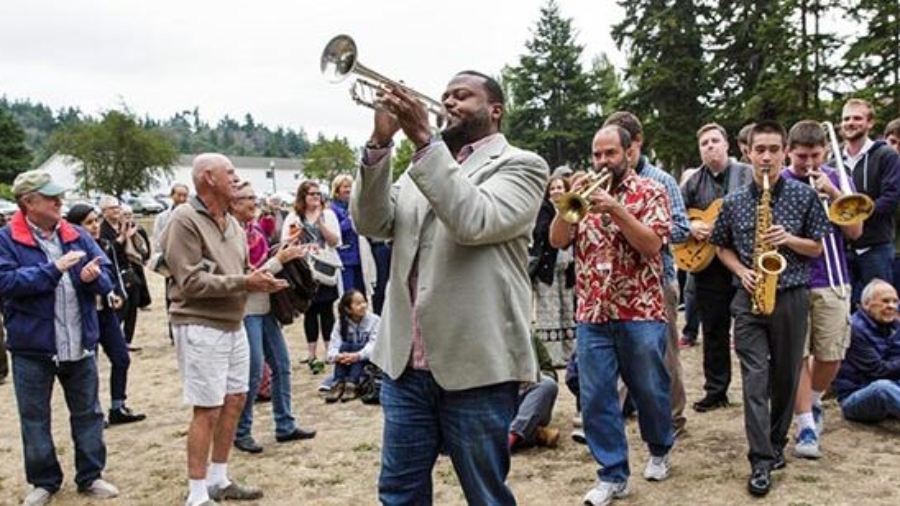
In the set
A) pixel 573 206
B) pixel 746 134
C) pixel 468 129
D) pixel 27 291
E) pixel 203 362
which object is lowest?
pixel 203 362

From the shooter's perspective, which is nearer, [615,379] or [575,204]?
[575,204]

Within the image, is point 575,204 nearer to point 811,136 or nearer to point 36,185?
point 811,136

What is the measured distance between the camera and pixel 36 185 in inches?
183

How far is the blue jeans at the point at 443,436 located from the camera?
2.59 meters

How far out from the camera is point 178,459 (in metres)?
5.61

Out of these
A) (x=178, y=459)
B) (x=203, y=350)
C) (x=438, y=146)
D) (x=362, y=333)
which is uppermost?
(x=438, y=146)

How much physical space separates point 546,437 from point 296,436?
1897mm

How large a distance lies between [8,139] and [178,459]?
51664 millimetres

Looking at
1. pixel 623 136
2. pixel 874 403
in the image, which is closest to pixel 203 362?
pixel 623 136

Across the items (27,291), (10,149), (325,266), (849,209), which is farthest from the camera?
(10,149)

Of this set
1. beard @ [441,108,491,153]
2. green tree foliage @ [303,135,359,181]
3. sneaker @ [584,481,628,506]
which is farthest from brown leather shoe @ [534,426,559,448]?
green tree foliage @ [303,135,359,181]

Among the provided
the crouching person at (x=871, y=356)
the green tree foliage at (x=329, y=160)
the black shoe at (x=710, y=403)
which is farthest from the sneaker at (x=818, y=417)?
the green tree foliage at (x=329, y=160)

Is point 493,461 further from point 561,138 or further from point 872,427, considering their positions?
point 561,138

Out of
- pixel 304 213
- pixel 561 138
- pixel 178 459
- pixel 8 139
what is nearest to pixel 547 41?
pixel 561 138
